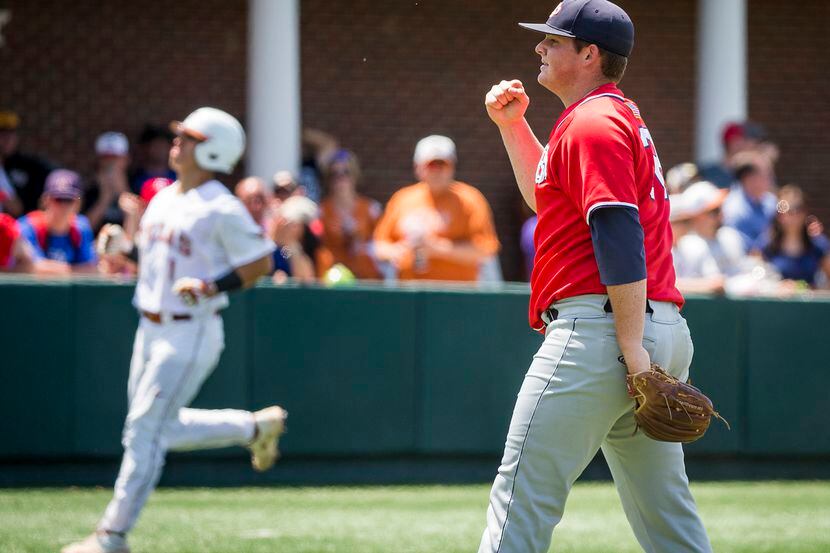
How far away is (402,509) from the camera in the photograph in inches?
314

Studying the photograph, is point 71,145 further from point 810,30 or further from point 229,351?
point 810,30

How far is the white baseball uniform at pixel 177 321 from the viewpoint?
6.09 m

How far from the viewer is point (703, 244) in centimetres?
991

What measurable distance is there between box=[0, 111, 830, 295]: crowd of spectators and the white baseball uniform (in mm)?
2891

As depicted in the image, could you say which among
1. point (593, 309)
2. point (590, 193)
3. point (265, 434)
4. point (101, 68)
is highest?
point (101, 68)

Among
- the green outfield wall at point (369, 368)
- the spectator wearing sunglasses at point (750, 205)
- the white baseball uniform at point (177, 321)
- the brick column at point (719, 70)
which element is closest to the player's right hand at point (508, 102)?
the white baseball uniform at point (177, 321)

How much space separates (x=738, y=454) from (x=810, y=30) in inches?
286

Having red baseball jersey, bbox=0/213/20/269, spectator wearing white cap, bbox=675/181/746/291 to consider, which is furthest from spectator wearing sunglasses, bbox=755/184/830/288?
red baseball jersey, bbox=0/213/20/269

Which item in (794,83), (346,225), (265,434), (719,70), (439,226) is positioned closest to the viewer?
(265,434)

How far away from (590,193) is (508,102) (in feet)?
2.63

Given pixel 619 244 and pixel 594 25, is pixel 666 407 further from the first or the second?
pixel 594 25

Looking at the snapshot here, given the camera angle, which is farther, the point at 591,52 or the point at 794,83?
the point at 794,83

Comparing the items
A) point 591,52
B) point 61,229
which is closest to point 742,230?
point 61,229

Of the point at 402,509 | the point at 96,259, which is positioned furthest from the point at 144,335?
the point at 96,259
